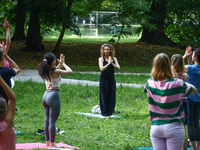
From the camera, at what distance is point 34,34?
25.0 m

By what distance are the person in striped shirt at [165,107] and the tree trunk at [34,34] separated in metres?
19.8

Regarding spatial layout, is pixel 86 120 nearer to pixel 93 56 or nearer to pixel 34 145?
pixel 34 145

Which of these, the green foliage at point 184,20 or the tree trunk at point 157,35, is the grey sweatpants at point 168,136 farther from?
the tree trunk at point 157,35

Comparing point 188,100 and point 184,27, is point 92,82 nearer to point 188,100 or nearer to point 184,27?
point 188,100

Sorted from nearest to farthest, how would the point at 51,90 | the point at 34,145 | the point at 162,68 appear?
the point at 162,68 → the point at 51,90 → the point at 34,145

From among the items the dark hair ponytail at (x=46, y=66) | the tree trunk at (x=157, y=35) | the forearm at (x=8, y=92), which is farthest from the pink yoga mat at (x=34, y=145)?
Result: the tree trunk at (x=157, y=35)

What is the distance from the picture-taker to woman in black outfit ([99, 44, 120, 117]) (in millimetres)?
9266

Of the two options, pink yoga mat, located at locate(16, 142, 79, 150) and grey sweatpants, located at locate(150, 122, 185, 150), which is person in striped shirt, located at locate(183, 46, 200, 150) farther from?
pink yoga mat, located at locate(16, 142, 79, 150)

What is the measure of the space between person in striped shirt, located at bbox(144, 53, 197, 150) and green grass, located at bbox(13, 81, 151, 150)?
207cm

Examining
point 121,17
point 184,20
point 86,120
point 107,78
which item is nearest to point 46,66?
point 86,120

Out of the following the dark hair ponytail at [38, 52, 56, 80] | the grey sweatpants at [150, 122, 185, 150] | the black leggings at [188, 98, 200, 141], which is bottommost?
the black leggings at [188, 98, 200, 141]

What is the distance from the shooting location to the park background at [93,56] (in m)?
7.57

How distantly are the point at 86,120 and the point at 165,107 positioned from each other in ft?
16.7

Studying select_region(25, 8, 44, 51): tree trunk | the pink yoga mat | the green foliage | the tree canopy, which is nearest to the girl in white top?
the pink yoga mat
